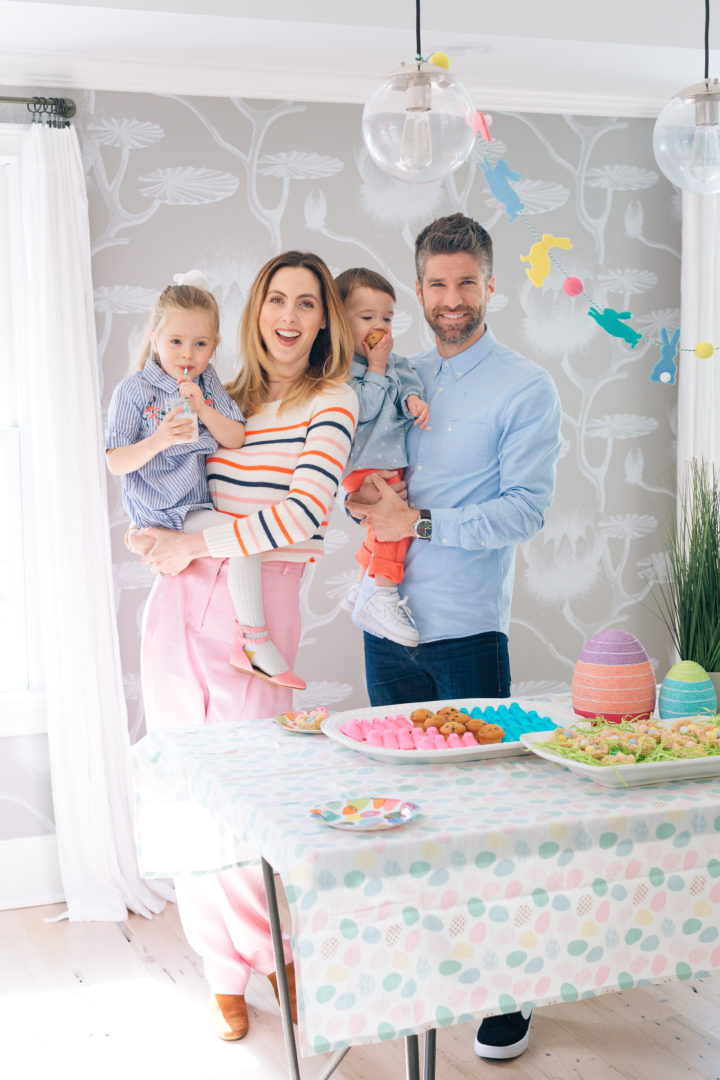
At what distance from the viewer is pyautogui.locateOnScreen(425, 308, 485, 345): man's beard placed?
247 cm

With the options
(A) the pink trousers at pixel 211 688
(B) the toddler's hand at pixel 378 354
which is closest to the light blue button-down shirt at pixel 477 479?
(B) the toddler's hand at pixel 378 354

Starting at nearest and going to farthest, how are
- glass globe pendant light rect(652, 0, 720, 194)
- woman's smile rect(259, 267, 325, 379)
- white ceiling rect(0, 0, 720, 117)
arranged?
glass globe pendant light rect(652, 0, 720, 194) < woman's smile rect(259, 267, 325, 379) < white ceiling rect(0, 0, 720, 117)

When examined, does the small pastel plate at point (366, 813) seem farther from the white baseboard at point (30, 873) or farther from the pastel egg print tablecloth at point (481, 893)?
the white baseboard at point (30, 873)

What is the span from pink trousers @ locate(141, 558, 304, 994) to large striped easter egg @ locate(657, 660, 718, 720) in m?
0.89

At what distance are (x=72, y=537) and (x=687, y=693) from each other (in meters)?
1.88

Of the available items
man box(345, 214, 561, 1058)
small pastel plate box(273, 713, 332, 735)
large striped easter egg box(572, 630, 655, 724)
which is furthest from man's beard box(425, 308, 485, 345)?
small pastel plate box(273, 713, 332, 735)

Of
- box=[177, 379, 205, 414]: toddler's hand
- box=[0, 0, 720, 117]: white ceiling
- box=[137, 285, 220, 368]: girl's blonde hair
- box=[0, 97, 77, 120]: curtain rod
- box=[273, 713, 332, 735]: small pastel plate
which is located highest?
box=[0, 0, 720, 117]: white ceiling

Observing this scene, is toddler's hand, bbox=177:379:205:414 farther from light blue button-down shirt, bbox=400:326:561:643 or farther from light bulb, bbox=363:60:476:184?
light bulb, bbox=363:60:476:184

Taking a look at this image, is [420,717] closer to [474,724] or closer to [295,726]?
[474,724]

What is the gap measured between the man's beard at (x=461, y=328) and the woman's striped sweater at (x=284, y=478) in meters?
0.29

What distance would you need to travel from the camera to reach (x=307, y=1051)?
4.21ft

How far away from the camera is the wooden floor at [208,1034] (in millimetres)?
2182

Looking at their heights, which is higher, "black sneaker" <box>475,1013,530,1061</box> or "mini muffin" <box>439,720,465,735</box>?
"mini muffin" <box>439,720,465,735</box>

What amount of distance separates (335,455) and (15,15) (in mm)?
1468
